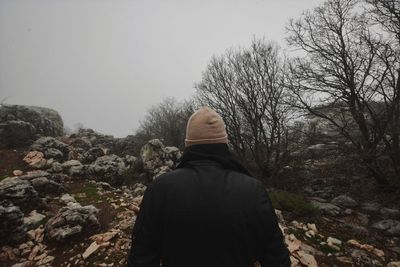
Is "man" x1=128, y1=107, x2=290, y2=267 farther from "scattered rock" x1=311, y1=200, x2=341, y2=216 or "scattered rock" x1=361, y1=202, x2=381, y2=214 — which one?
"scattered rock" x1=361, y1=202, x2=381, y2=214

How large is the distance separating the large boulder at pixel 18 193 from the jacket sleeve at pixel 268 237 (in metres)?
7.37

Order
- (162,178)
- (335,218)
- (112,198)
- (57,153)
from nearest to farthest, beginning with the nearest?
1. (162,178)
2. (335,218)
3. (112,198)
4. (57,153)

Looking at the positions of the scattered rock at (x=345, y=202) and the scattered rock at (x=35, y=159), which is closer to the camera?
the scattered rock at (x=345, y=202)

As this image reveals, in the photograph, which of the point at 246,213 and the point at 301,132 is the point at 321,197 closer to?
the point at 301,132

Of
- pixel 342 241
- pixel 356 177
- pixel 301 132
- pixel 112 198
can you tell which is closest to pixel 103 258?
pixel 112 198

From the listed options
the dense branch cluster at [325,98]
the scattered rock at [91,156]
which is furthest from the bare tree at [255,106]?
the scattered rock at [91,156]

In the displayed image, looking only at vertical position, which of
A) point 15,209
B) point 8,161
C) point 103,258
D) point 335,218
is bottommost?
point 335,218

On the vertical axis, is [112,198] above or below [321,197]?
above

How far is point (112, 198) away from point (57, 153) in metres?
7.18

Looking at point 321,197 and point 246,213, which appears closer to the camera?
point 246,213

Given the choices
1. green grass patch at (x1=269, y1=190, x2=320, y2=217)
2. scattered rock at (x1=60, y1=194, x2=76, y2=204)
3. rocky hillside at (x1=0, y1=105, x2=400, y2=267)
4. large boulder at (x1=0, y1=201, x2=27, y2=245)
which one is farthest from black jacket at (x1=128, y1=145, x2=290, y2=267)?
scattered rock at (x1=60, y1=194, x2=76, y2=204)

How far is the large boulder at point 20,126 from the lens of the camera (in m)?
14.7

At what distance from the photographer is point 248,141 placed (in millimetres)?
14258

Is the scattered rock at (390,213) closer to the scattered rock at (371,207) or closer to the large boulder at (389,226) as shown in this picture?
the scattered rock at (371,207)
